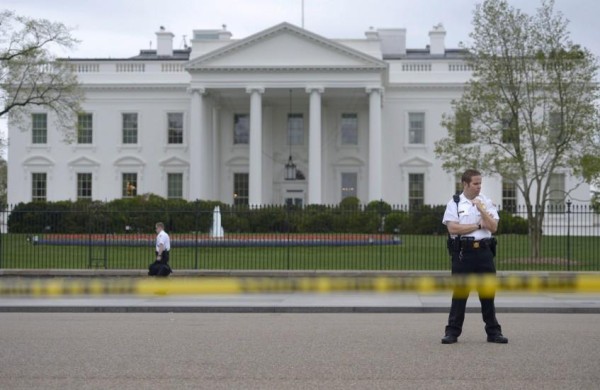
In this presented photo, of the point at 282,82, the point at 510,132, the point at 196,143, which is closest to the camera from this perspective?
the point at 510,132

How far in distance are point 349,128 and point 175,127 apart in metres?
11.1

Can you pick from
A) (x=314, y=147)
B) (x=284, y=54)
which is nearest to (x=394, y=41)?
(x=284, y=54)

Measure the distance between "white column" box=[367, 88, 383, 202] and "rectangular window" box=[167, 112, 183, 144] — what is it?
503 inches

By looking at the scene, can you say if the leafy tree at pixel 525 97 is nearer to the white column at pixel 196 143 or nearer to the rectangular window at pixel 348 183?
the white column at pixel 196 143

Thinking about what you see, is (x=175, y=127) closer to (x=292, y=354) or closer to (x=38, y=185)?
(x=38, y=185)

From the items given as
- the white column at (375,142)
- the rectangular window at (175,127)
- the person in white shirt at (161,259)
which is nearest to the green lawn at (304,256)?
→ the person in white shirt at (161,259)

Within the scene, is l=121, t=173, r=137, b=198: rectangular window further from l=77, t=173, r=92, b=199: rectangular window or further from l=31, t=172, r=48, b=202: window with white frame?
l=31, t=172, r=48, b=202: window with white frame

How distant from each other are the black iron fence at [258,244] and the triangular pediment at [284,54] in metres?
20.0

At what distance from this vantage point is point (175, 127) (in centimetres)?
5694

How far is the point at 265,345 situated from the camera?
10516 millimetres

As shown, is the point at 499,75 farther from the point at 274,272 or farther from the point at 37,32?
the point at 37,32

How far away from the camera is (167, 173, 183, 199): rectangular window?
187 ft

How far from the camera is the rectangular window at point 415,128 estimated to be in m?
55.8

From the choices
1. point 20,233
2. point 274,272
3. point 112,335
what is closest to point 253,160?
point 20,233
